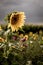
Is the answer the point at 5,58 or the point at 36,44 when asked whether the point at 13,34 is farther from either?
the point at 36,44

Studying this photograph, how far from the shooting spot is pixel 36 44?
3.20 metres

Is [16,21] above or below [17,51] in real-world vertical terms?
above

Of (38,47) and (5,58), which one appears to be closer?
(5,58)

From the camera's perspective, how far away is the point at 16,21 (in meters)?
2.94

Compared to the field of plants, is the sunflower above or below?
above

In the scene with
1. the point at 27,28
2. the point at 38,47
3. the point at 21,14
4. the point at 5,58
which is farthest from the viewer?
the point at 27,28

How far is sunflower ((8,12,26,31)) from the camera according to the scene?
2.84 metres

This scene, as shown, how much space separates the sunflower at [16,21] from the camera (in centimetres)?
284

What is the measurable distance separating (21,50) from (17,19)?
298mm

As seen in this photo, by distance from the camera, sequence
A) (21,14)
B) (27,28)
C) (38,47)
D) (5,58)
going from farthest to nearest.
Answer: (27,28) → (38,47) → (21,14) → (5,58)

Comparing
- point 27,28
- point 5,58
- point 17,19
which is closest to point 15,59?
point 5,58

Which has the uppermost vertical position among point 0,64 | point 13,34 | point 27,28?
point 13,34

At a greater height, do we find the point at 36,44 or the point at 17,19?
the point at 17,19

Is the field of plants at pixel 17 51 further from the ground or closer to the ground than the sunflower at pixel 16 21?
closer to the ground
